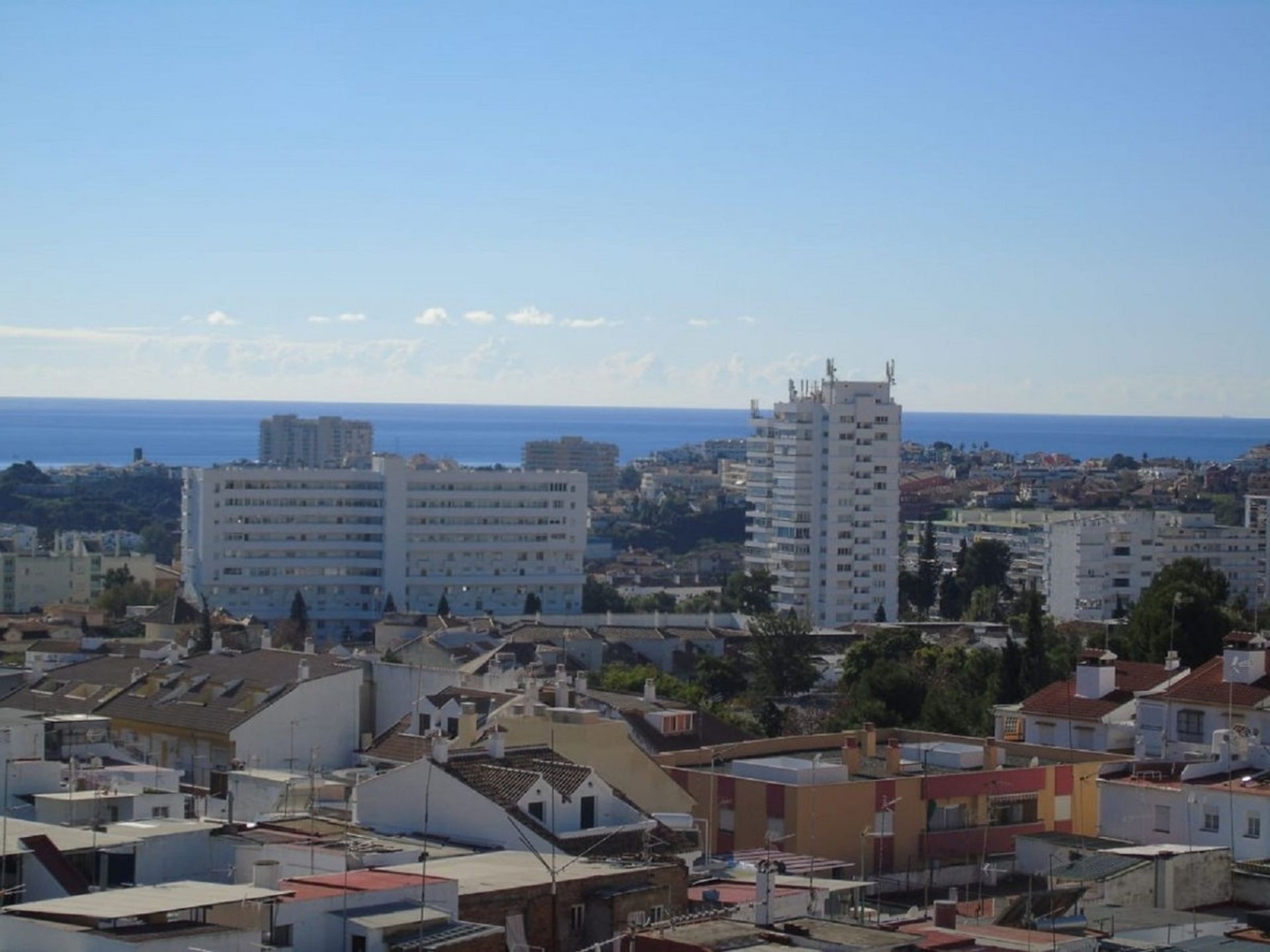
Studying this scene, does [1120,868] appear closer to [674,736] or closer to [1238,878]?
[1238,878]

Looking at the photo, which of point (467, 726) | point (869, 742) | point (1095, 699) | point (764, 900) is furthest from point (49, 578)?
point (764, 900)

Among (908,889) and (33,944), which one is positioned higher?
(33,944)

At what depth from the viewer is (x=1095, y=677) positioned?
32.9m

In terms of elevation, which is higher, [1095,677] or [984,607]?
[1095,677]

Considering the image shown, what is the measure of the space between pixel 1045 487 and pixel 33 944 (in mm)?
171003

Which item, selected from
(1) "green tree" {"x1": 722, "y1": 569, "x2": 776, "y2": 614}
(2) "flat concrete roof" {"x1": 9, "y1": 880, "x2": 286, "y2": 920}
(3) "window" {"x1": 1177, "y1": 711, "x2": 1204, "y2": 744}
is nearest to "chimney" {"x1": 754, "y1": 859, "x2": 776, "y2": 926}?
(2) "flat concrete roof" {"x1": 9, "y1": 880, "x2": 286, "y2": 920}

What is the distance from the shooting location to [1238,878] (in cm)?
2022

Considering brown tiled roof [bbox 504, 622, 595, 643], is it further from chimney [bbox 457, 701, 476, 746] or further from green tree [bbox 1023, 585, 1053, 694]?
chimney [bbox 457, 701, 476, 746]

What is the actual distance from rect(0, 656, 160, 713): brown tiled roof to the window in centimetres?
1499

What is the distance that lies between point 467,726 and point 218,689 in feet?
25.4

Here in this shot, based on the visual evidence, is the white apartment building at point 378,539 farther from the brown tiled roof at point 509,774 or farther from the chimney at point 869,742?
the brown tiled roof at point 509,774

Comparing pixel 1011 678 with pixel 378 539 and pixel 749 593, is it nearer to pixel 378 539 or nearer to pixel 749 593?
pixel 749 593

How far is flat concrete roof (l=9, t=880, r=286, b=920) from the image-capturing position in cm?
1462

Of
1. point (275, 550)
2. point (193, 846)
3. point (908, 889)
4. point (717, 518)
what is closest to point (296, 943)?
point (193, 846)
